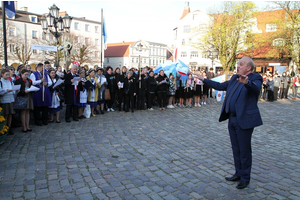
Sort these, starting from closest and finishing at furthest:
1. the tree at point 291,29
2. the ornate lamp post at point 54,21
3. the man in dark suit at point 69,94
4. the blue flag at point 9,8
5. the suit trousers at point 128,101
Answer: the man in dark suit at point 69,94 → the blue flag at point 9,8 → the suit trousers at point 128,101 → the ornate lamp post at point 54,21 → the tree at point 291,29

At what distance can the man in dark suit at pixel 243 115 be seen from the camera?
3.90 m

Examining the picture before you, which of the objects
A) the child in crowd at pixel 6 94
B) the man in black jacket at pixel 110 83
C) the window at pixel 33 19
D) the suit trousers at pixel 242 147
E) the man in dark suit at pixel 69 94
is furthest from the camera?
the window at pixel 33 19

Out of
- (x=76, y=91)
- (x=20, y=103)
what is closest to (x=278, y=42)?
(x=76, y=91)

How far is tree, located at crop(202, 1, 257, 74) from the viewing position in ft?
118

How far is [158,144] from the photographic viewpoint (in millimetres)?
6512

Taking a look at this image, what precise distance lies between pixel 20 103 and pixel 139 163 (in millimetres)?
4524

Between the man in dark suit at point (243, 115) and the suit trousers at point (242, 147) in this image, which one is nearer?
the man in dark suit at point (243, 115)

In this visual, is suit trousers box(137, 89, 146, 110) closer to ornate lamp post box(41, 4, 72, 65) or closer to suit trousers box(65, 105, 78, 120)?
suit trousers box(65, 105, 78, 120)

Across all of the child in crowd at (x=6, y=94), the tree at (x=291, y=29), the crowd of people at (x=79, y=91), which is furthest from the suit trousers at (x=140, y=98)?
the tree at (x=291, y=29)

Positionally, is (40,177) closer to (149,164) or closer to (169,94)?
(149,164)

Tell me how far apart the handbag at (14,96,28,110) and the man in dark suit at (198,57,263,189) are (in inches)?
240

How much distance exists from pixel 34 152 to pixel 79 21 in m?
68.4

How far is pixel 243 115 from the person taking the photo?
3.97 m

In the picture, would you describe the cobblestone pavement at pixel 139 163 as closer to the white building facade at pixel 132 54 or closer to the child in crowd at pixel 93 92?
the child in crowd at pixel 93 92
